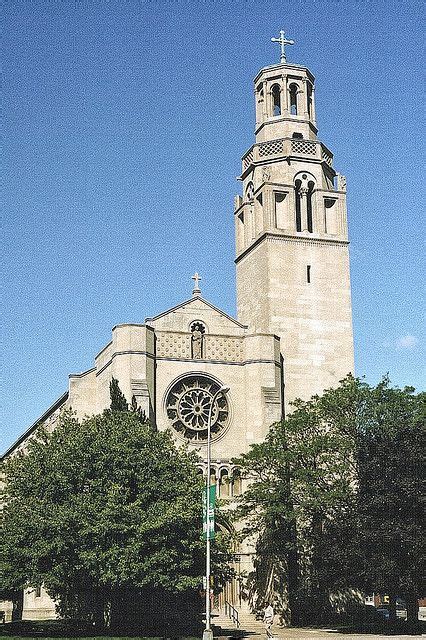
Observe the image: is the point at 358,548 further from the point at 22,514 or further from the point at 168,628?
the point at 22,514

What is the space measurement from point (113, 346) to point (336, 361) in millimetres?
14012

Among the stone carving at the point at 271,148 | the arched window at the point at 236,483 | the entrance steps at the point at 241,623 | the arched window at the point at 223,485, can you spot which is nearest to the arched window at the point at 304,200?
the stone carving at the point at 271,148

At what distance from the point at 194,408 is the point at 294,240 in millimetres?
12885

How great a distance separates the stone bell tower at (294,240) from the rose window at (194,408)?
4521 mm

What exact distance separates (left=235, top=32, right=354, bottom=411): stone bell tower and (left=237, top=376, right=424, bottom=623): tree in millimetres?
8319

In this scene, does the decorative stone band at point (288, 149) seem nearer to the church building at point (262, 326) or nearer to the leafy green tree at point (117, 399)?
the church building at point (262, 326)

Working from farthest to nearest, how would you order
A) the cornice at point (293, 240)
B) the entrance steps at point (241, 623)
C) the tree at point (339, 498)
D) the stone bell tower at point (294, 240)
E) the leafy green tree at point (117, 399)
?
the cornice at point (293, 240) → the stone bell tower at point (294, 240) → the leafy green tree at point (117, 399) → the entrance steps at point (241, 623) → the tree at point (339, 498)

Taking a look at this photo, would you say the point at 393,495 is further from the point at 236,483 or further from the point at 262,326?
the point at 262,326

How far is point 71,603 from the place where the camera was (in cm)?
4288

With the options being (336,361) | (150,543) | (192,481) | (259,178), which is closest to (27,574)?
(150,543)

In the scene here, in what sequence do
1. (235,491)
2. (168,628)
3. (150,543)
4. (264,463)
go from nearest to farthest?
1. (150,543)
2. (168,628)
3. (264,463)
4. (235,491)

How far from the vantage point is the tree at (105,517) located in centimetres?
3731

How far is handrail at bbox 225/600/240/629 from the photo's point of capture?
46.8 m

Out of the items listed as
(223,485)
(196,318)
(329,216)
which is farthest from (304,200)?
(223,485)
